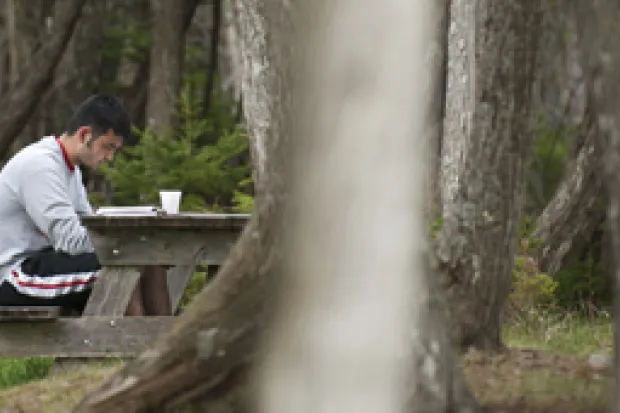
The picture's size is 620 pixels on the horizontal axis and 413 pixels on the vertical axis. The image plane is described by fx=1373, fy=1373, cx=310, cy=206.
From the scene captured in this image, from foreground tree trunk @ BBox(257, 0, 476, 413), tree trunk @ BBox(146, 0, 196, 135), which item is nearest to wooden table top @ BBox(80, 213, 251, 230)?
foreground tree trunk @ BBox(257, 0, 476, 413)

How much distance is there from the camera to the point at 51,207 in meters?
7.46

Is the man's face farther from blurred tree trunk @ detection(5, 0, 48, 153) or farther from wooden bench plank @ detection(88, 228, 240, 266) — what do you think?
blurred tree trunk @ detection(5, 0, 48, 153)

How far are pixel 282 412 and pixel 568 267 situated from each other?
22.7 ft

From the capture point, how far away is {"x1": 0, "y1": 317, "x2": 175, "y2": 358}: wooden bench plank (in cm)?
747

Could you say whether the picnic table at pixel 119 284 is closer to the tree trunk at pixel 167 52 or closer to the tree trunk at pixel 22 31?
the tree trunk at pixel 167 52

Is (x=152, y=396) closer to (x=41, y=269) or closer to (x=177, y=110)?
(x=41, y=269)

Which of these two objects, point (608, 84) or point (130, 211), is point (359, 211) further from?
point (130, 211)

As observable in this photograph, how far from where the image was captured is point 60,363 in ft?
24.7

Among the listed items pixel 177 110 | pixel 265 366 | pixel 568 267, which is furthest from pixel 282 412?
pixel 177 110

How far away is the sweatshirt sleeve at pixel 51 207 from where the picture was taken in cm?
745

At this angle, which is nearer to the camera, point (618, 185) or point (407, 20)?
point (618, 185)

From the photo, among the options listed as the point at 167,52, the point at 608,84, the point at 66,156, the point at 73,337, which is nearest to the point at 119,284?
the point at 73,337

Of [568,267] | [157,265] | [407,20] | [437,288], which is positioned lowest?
[568,267]

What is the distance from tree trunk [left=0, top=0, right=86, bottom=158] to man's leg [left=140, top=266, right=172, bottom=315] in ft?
27.6
